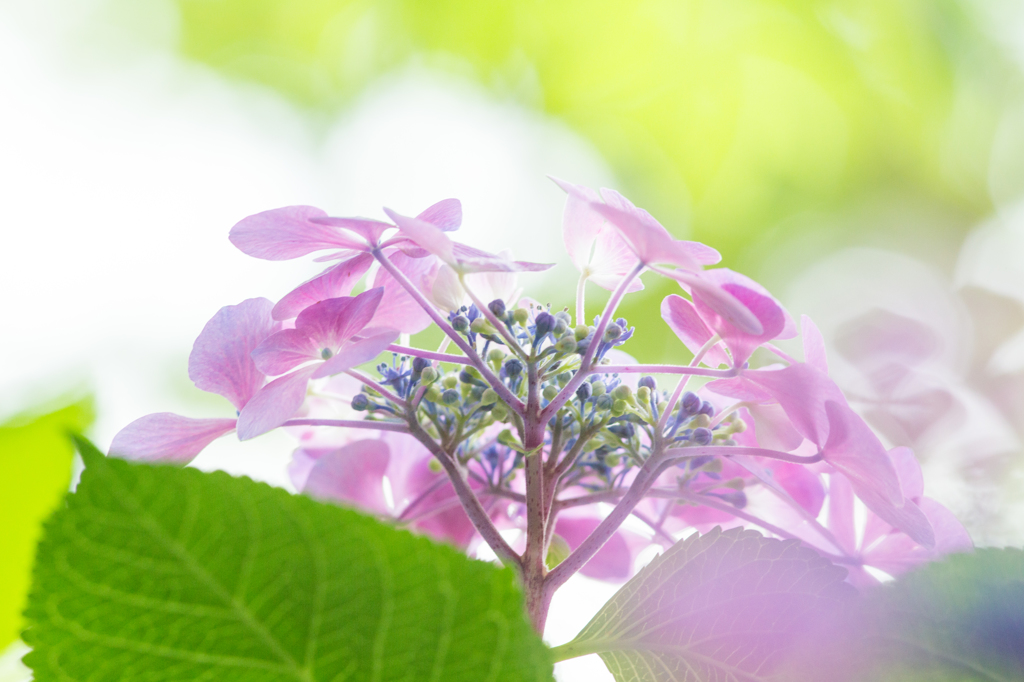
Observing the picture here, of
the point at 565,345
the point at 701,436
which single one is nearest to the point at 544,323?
the point at 565,345

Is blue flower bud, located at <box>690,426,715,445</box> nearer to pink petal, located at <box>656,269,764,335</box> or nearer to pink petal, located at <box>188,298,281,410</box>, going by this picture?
pink petal, located at <box>656,269,764,335</box>

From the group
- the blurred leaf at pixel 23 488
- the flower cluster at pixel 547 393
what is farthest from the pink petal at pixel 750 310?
the blurred leaf at pixel 23 488

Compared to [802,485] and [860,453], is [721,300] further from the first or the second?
[802,485]

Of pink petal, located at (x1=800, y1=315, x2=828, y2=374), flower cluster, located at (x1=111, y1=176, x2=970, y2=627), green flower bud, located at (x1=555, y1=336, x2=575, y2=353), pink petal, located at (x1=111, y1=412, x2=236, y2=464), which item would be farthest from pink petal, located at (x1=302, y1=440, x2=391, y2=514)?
pink petal, located at (x1=800, y1=315, x2=828, y2=374)

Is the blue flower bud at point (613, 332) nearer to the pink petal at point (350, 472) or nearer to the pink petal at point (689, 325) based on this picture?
the pink petal at point (689, 325)

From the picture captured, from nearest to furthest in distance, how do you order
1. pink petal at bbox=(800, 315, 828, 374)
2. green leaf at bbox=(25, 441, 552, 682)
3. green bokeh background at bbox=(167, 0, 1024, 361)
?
green leaf at bbox=(25, 441, 552, 682) < pink petal at bbox=(800, 315, 828, 374) < green bokeh background at bbox=(167, 0, 1024, 361)

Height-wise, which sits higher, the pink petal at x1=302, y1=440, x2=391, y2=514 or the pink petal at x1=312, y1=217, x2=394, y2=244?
the pink petal at x1=312, y1=217, x2=394, y2=244

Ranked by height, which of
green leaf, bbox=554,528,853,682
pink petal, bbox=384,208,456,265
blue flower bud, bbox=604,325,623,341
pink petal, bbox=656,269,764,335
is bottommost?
green leaf, bbox=554,528,853,682
